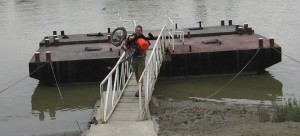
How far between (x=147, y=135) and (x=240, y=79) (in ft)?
27.5

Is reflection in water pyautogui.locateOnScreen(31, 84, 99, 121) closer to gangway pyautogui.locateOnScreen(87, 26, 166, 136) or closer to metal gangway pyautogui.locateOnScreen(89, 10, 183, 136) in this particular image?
metal gangway pyautogui.locateOnScreen(89, 10, 183, 136)

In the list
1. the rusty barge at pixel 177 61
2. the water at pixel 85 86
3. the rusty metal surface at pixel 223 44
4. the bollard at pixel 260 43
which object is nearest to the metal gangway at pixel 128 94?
the water at pixel 85 86

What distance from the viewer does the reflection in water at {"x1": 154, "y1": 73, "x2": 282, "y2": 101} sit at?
49.6 ft

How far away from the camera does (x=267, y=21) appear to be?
31.0 meters

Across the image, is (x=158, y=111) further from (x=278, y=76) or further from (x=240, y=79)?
(x=278, y=76)

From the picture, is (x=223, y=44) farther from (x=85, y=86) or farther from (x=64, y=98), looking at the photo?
(x=64, y=98)

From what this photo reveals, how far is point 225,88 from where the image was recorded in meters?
15.8

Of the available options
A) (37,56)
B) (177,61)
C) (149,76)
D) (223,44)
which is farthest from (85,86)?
(223,44)

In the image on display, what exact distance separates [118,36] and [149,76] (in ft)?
5.45

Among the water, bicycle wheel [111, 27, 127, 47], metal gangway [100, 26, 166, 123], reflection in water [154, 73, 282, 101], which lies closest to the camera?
metal gangway [100, 26, 166, 123]

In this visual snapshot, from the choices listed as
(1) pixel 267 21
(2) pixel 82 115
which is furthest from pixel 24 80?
(1) pixel 267 21

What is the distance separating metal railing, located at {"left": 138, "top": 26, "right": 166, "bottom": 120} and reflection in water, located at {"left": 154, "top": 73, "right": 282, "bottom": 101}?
0.93 meters

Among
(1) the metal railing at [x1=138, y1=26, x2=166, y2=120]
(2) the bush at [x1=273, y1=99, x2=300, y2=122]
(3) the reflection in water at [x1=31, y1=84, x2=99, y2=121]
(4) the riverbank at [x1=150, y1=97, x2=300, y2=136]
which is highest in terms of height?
(1) the metal railing at [x1=138, y1=26, x2=166, y2=120]

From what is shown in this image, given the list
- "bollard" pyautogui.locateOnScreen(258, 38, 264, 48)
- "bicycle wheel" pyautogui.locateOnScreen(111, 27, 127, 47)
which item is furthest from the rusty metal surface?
"bicycle wheel" pyautogui.locateOnScreen(111, 27, 127, 47)
